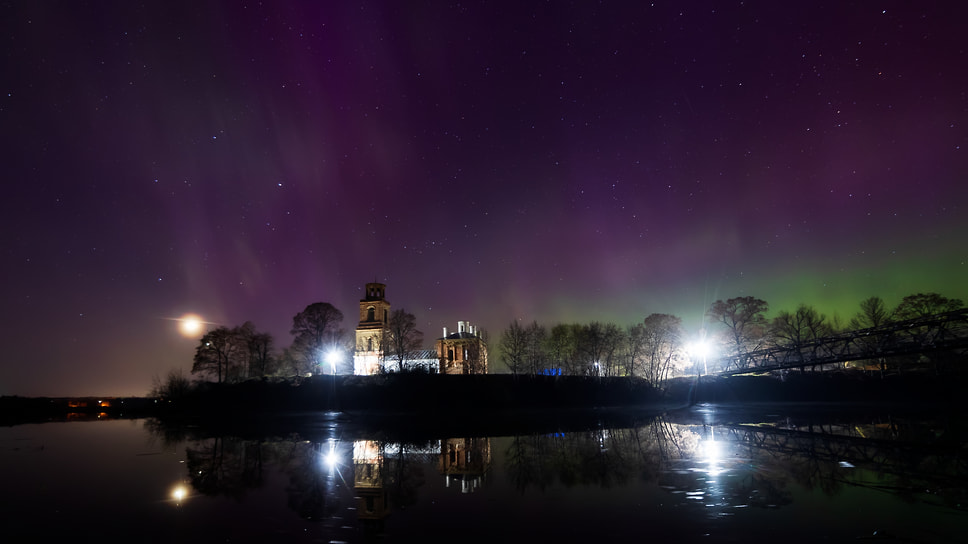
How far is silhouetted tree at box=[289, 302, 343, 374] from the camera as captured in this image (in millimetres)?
100938

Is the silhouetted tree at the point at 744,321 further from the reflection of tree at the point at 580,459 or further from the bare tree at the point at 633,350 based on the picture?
the reflection of tree at the point at 580,459

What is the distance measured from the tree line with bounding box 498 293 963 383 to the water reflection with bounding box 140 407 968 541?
68684 mm

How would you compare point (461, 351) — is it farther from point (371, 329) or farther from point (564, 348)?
point (564, 348)

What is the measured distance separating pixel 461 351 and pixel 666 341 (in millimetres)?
52419

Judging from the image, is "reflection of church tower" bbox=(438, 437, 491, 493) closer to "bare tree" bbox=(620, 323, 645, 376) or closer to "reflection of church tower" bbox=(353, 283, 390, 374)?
"bare tree" bbox=(620, 323, 645, 376)

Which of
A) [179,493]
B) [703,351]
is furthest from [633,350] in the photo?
[179,493]

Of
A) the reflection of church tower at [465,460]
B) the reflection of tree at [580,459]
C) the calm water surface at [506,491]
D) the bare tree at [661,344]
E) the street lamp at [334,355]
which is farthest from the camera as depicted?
the bare tree at [661,344]

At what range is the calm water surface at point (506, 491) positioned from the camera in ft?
41.0

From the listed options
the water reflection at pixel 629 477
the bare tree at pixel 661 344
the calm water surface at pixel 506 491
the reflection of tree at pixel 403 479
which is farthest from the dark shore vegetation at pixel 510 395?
the reflection of tree at pixel 403 479

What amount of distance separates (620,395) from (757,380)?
25.8 m

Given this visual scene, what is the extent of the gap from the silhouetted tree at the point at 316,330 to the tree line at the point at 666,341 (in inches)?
1510

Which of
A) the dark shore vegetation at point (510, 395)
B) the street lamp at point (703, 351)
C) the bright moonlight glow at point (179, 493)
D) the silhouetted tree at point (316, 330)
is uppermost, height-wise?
the silhouetted tree at point (316, 330)

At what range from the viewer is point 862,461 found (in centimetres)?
2247

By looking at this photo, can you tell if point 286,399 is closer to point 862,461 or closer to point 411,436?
point 411,436
